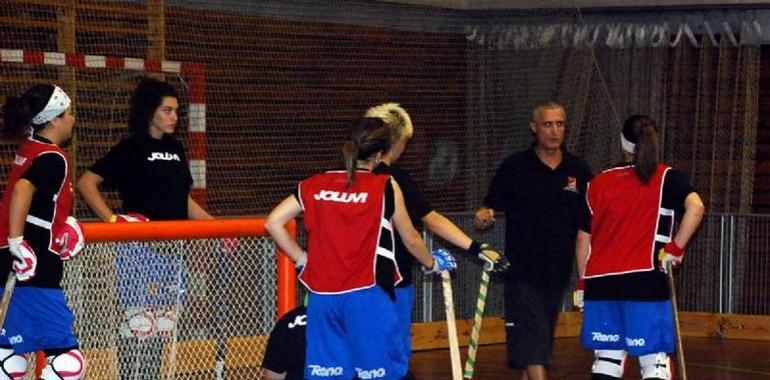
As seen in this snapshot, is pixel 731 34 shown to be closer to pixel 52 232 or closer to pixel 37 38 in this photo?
pixel 37 38

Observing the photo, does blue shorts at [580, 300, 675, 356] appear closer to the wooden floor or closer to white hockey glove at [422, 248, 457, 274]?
white hockey glove at [422, 248, 457, 274]

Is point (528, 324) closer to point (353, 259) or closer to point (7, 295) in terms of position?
point (353, 259)

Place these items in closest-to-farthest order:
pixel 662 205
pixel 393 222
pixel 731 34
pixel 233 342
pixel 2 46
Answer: pixel 393 222, pixel 662 205, pixel 233 342, pixel 2 46, pixel 731 34

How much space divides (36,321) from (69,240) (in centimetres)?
43

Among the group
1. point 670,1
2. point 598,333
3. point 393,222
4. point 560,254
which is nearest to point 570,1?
point 670,1

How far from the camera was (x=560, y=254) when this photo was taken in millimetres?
9352

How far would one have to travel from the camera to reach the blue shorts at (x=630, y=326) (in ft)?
27.1

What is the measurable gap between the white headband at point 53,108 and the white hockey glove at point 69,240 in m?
0.50

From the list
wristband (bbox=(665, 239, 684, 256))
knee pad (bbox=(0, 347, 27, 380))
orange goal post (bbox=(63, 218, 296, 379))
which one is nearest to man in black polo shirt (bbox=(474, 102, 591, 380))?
wristband (bbox=(665, 239, 684, 256))

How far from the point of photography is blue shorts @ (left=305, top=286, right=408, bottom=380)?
700cm

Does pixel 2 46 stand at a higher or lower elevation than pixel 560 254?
higher

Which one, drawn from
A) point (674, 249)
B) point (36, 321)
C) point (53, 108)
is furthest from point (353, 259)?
point (674, 249)

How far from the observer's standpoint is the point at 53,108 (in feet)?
25.1

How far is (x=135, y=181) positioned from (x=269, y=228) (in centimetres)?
184
